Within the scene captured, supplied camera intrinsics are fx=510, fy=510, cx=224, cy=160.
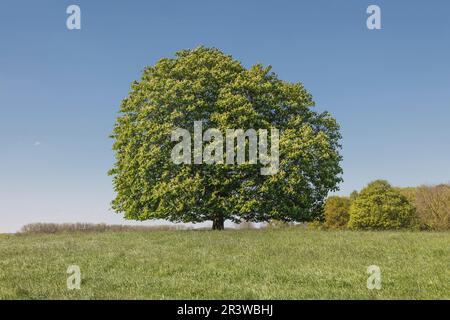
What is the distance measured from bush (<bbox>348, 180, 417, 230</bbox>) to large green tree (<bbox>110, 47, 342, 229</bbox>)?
2088cm

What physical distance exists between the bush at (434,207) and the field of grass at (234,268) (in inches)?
1597

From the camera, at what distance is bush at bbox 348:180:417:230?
61.0m

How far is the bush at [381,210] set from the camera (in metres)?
61.0

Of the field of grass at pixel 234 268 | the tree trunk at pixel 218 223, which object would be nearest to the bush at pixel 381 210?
the tree trunk at pixel 218 223

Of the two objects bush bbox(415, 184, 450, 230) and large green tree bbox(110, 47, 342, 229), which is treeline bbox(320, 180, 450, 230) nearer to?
bush bbox(415, 184, 450, 230)

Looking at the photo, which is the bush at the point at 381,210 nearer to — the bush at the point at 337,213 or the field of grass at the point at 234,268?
the bush at the point at 337,213

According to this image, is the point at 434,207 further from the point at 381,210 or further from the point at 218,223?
the point at 218,223

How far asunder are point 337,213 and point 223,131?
40113 mm

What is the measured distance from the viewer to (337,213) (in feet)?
243

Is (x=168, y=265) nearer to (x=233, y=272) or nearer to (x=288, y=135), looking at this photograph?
(x=233, y=272)

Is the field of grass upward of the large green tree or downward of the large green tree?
downward

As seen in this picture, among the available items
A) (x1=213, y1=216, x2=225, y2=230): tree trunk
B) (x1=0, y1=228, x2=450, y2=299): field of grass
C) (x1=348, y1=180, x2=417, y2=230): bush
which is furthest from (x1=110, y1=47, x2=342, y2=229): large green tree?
(x1=348, y1=180, x2=417, y2=230): bush
